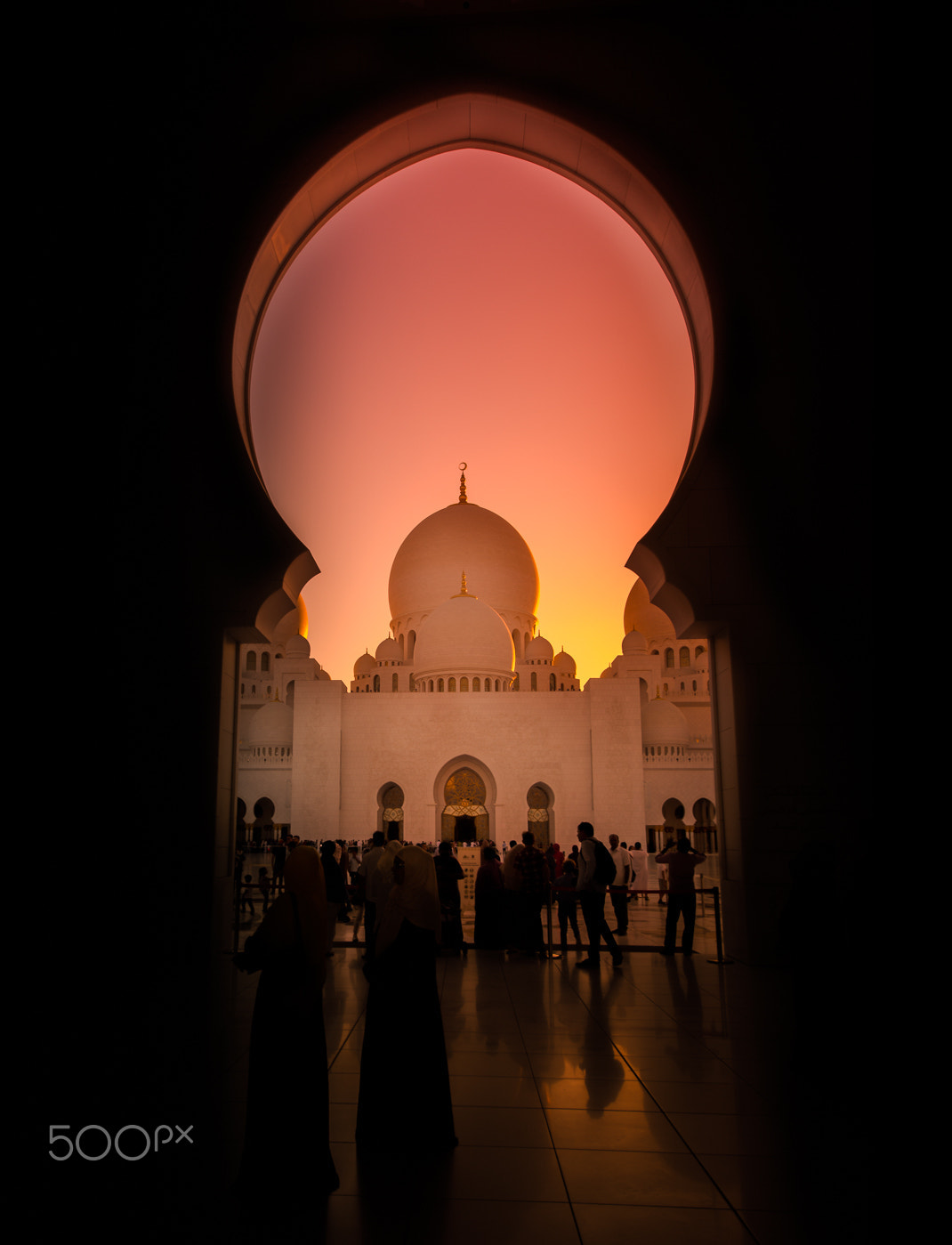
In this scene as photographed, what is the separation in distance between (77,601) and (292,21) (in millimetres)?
4430

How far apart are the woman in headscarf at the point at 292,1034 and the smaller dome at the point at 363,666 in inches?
1017

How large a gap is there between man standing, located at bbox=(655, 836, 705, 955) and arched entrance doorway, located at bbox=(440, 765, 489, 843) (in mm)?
14107

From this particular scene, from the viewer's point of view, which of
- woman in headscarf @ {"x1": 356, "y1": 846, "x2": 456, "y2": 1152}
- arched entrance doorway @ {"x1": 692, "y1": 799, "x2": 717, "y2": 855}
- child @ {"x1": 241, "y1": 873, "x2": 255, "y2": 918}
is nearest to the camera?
woman in headscarf @ {"x1": 356, "y1": 846, "x2": 456, "y2": 1152}

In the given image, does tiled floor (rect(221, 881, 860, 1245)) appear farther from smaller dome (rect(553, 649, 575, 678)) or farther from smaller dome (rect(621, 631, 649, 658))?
smaller dome (rect(553, 649, 575, 678))

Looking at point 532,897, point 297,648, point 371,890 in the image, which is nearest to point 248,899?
point 532,897

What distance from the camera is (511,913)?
7047 millimetres

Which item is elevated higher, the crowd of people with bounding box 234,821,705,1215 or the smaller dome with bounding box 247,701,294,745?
the smaller dome with bounding box 247,701,294,745

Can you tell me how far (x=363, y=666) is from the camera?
2920 cm

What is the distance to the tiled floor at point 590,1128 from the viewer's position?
2.24m

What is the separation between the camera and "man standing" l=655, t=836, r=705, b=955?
671 cm

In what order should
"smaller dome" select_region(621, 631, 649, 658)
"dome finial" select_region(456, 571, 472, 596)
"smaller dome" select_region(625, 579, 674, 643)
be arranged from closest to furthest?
"dome finial" select_region(456, 571, 472, 596) < "smaller dome" select_region(621, 631, 649, 658) < "smaller dome" select_region(625, 579, 674, 643)

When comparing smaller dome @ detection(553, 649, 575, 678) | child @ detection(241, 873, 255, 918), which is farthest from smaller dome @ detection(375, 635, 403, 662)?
child @ detection(241, 873, 255, 918)

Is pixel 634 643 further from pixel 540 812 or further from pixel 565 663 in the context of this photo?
pixel 540 812

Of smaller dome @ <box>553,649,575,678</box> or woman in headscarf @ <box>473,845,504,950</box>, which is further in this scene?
smaller dome @ <box>553,649,575,678</box>
